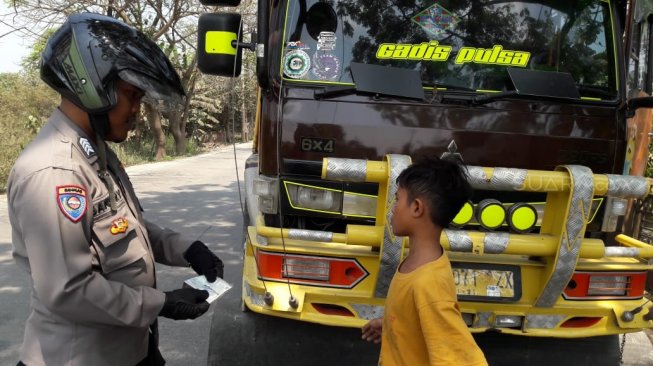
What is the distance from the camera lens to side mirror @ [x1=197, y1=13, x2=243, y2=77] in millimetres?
3250

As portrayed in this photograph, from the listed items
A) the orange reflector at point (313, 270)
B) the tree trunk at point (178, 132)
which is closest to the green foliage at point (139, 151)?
the tree trunk at point (178, 132)

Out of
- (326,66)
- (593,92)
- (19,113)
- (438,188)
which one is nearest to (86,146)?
(438,188)

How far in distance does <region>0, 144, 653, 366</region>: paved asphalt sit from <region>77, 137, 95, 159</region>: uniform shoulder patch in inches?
71.3

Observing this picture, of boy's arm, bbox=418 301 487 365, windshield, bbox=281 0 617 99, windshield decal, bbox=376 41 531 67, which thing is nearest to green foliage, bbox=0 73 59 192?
windshield, bbox=281 0 617 99

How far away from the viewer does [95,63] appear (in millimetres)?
1590

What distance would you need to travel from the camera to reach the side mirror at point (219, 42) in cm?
325

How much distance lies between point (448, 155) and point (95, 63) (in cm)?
196

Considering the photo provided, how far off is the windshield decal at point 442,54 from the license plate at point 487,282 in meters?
1.25

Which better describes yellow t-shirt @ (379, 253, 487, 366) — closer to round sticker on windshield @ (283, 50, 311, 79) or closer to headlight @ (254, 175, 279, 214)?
headlight @ (254, 175, 279, 214)

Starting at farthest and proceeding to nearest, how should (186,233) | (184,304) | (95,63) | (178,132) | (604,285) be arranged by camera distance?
(178,132) → (186,233) → (604,285) → (184,304) → (95,63)

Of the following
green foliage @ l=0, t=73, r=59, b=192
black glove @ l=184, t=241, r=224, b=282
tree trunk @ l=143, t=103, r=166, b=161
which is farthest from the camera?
tree trunk @ l=143, t=103, r=166, b=161

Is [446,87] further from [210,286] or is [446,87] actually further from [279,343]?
[210,286]

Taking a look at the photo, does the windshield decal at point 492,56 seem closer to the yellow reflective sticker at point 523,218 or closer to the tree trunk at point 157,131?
the yellow reflective sticker at point 523,218

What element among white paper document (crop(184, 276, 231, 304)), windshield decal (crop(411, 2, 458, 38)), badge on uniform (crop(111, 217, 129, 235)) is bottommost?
white paper document (crop(184, 276, 231, 304))
